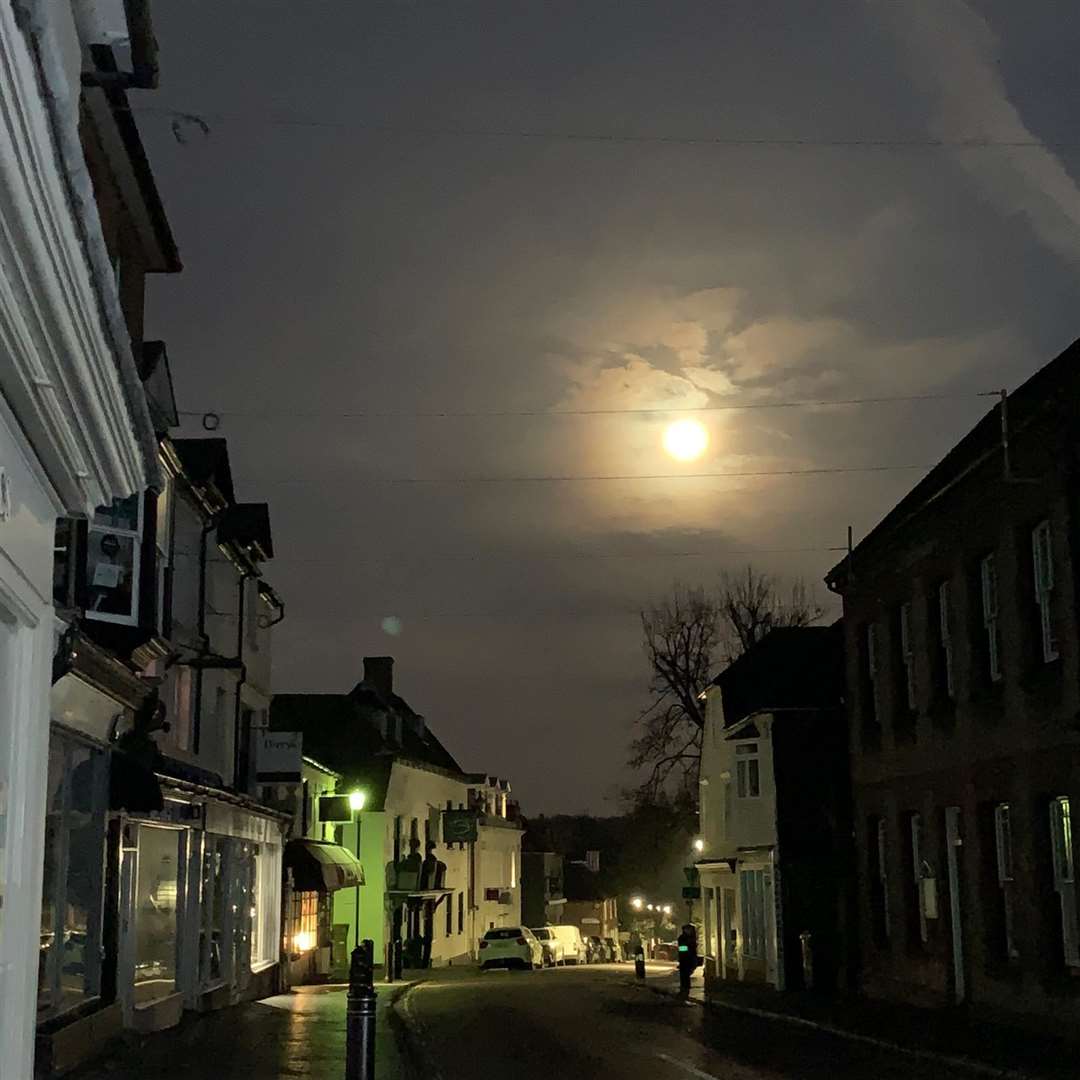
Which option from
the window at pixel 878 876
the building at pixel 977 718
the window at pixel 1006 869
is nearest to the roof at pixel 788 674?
the building at pixel 977 718

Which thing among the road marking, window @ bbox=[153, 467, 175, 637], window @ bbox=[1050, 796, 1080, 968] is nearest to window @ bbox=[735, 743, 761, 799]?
window @ bbox=[1050, 796, 1080, 968]

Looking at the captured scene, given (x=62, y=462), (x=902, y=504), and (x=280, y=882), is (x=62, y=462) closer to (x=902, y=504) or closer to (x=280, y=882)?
(x=902, y=504)

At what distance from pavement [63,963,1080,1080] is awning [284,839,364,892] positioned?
7.39m

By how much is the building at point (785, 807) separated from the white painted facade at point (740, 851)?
4 centimetres

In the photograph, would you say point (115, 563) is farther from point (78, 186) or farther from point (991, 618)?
point (78, 186)

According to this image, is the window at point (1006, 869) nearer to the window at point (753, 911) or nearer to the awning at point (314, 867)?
the window at point (753, 911)

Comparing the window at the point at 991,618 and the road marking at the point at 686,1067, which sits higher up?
the window at the point at 991,618

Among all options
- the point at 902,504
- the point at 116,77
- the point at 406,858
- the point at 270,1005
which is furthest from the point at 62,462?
the point at 406,858

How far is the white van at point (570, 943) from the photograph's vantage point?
60.5 metres

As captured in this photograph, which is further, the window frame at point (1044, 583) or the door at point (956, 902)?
the door at point (956, 902)

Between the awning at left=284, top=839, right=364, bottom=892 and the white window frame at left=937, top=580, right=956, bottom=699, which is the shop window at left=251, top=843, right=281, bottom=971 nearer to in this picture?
the awning at left=284, top=839, right=364, bottom=892

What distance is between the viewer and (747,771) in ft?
113

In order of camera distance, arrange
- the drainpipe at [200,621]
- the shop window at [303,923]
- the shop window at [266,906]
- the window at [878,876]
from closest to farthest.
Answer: the drainpipe at [200,621]
the window at [878,876]
the shop window at [266,906]
the shop window at [303,923]

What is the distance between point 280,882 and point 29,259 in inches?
1237
